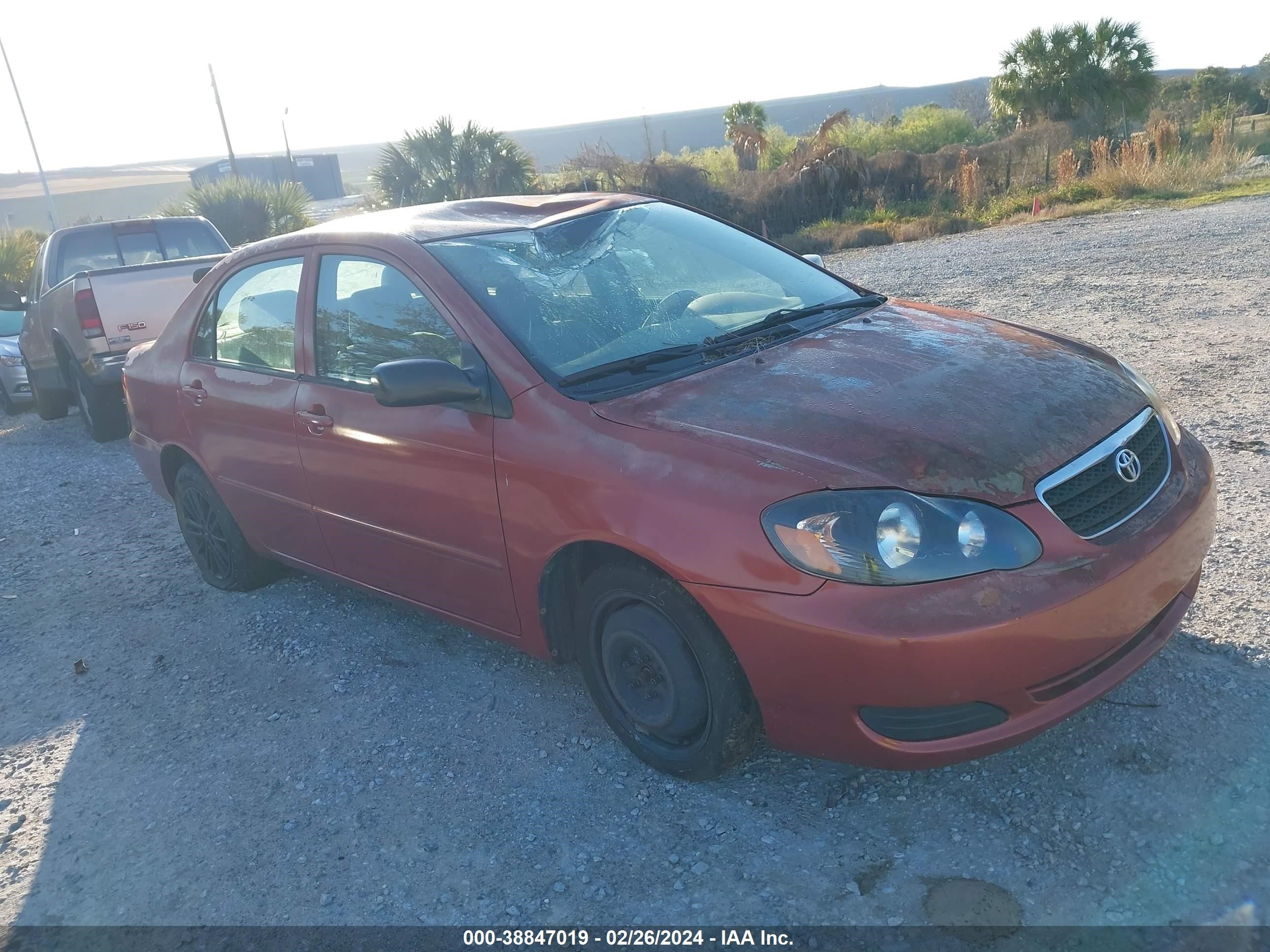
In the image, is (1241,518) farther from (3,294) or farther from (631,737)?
(3,294)

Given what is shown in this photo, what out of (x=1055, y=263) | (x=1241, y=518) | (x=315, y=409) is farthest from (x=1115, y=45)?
(x=315, y=409)

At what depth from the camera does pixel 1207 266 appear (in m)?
10.3

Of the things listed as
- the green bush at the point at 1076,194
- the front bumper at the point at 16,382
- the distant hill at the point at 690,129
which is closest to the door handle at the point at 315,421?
the front bumper at the point at 16,382

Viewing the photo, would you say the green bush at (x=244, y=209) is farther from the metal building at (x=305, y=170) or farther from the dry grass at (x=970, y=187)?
the metal building at (x=305, y=170)

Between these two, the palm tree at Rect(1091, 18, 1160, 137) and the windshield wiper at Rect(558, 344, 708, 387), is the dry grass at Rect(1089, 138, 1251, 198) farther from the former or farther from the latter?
the windshield wiper at Rect(558, 344, 708, 387)

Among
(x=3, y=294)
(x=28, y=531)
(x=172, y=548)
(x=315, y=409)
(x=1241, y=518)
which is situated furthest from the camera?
(x=3, y=294)

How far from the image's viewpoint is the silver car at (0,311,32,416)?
11102mm

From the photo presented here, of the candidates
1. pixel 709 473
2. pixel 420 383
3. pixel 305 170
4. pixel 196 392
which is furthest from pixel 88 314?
pixel 305 170

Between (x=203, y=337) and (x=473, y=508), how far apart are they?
2.24 metres

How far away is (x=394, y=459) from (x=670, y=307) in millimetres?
1152

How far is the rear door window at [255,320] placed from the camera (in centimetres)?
412

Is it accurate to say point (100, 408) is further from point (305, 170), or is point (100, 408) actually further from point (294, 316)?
point (305, 170)

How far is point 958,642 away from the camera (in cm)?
237

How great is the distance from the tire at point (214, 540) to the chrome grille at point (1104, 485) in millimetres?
3694
